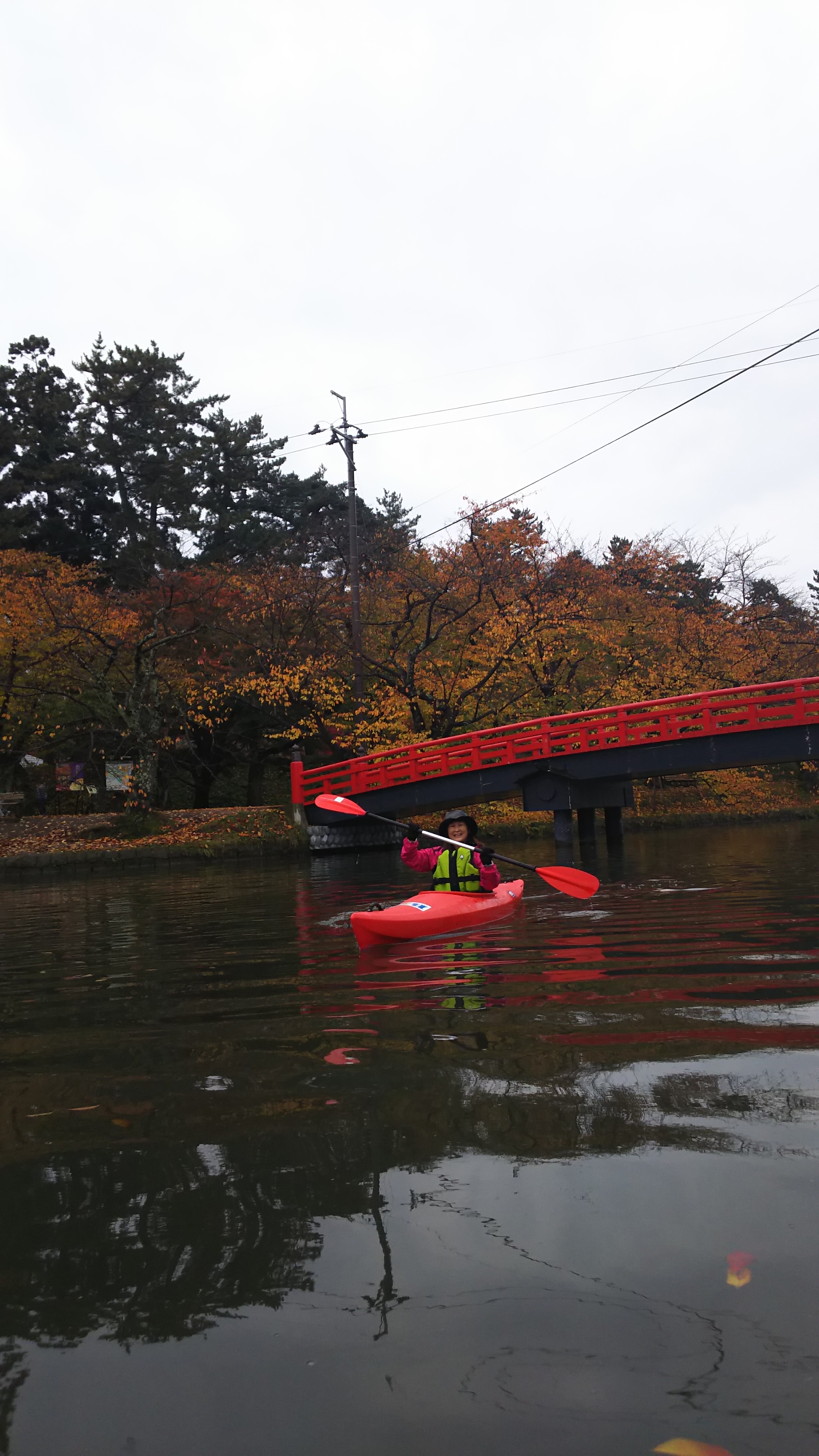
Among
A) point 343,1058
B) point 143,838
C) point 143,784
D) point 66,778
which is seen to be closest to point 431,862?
point 343,1058

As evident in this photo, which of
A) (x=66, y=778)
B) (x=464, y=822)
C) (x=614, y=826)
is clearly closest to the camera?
(x=464, y=822)

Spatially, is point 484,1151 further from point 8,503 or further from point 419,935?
point 8,503

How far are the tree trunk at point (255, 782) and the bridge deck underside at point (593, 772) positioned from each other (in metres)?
13.3

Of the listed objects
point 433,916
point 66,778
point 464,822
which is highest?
point 66,778

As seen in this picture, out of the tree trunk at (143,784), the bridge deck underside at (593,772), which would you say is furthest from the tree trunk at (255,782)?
the bridge deck underside at (593,772)

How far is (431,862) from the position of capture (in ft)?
34.4

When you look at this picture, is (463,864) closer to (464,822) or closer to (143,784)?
(464,822)

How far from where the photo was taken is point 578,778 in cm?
2064

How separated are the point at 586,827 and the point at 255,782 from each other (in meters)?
→ 17.2

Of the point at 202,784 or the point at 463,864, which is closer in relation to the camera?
the point at 463,864

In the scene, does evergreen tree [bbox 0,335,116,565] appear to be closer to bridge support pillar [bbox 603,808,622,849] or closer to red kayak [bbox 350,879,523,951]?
bridge support pillar [bbox 603,808,622,849]

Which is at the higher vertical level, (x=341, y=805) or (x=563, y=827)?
(x=341, y=805)

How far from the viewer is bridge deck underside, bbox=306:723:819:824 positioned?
61.8 feet

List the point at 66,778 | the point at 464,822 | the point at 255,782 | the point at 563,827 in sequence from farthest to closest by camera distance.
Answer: the point at 255,782 < the point at 66,778 < the point at 563,827 < the point at 464,822
